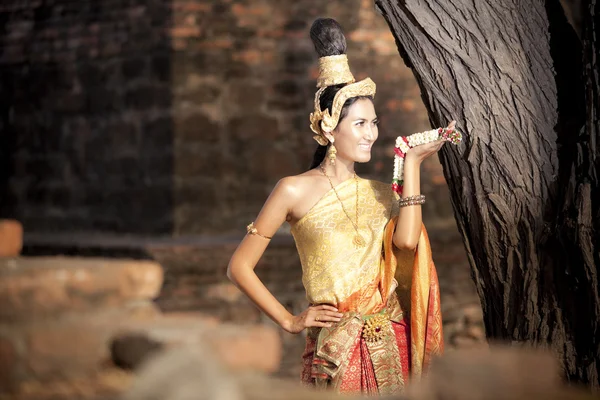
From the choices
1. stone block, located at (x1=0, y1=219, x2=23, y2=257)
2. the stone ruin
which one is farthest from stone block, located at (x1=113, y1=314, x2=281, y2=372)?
stone block, located at (x1=0, y1=219, x2=23, y2=257)

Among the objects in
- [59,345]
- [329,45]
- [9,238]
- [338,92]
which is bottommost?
[59,345]

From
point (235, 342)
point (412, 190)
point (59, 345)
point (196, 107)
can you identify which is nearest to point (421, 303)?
point (412, 190)

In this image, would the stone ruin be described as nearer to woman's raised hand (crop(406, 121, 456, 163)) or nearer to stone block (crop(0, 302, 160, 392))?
stone block (crop(0, 302, 160, 392))

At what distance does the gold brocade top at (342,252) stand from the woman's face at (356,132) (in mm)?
151

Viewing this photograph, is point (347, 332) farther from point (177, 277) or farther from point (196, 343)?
point (177, 277)

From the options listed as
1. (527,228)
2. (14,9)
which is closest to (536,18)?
(527,228)

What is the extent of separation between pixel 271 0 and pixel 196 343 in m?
5.82

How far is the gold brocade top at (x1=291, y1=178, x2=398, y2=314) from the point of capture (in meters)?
3.59

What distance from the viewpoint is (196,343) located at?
1769mm

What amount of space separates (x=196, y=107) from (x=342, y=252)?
385 centimetres

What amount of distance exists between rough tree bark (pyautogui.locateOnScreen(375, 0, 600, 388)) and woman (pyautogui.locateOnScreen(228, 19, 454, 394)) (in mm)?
224

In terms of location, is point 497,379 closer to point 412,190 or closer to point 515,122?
point 412,190

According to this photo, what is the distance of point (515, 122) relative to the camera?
3.57 metres

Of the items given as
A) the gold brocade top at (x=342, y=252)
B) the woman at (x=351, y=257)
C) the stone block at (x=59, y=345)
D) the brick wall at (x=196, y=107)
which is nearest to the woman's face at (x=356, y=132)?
the woman at (x=351, y=257)
